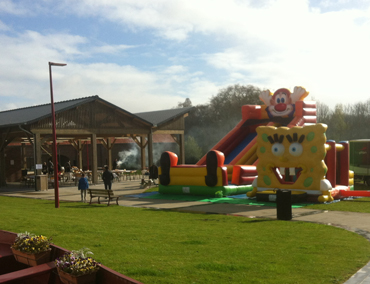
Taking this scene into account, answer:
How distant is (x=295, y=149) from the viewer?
622 inches

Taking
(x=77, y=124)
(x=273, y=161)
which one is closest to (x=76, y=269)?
(x=273, y=161)

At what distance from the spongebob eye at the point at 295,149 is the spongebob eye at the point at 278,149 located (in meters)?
0.33

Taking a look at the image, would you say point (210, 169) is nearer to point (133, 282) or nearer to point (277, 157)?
point (277, 157)

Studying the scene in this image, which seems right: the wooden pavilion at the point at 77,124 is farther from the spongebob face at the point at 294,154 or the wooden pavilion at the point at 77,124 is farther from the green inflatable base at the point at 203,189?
the spongebob face at the point at 294,154

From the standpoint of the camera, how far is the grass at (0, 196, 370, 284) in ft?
20.7

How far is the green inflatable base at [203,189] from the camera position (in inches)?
725

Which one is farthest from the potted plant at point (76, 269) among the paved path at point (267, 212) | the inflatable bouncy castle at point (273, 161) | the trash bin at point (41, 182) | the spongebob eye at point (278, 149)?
the trash bin at point (41, 182)

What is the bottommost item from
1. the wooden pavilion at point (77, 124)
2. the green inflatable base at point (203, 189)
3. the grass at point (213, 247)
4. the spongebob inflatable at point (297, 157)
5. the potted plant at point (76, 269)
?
the grass at point (213, 247)

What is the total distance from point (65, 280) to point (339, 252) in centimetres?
510

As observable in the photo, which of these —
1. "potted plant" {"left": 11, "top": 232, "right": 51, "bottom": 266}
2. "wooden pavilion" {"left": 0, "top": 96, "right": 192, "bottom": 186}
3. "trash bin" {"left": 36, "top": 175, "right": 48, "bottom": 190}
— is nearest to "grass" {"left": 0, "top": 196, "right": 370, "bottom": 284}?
"potted plant" {"left": 11, "top": 232, "right": 51, "bottom": 266}

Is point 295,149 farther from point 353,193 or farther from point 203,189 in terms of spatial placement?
point 203,189

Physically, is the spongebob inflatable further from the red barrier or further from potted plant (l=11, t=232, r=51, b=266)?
potted plant (l=11, t=232, r=51, b=266)

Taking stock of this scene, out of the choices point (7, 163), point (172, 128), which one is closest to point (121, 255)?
point (172, 128)

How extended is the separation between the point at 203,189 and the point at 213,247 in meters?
10.7
